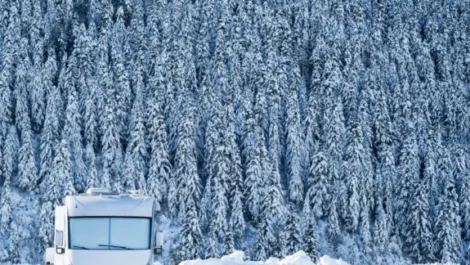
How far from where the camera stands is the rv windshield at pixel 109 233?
81.3 feet

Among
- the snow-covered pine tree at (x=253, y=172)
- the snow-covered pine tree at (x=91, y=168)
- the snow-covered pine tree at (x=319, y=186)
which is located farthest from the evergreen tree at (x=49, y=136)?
the snow-covered pine tree at (x=319, y=186)

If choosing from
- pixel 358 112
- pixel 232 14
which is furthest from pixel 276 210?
pixel 232 14

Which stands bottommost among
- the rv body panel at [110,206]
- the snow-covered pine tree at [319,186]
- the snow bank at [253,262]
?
the snow-covered pine tree at [319,186]

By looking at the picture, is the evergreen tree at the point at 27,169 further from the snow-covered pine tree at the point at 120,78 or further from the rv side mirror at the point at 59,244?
the rv side mirror at the point at 59,244

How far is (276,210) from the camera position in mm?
85000

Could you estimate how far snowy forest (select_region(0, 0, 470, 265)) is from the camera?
85.5m

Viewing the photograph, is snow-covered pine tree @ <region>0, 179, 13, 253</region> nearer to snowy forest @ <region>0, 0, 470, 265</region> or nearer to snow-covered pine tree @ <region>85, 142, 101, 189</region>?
snowy forest @ <region>0, 0, 470, 265</region>

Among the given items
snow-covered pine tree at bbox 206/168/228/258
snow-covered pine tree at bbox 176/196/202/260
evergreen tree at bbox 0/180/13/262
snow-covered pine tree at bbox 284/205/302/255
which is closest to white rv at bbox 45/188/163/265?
snow-covered pine tree at bbox 176/196/202/260

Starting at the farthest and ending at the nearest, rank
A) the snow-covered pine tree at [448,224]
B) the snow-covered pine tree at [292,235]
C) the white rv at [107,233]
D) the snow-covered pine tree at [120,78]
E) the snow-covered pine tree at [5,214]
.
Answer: the snow-covered pine tree at [120,78] < the snow-covered pine tree at [448,224] < the snow-covered pine tree at [5,214] < the snow-covered pine tree at [292,235] < the white rv at [107,233]

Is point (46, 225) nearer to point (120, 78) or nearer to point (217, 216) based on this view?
point (217, 216)

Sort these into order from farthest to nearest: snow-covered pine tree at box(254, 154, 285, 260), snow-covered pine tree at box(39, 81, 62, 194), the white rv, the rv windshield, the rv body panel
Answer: snow-covered pine tree at box(39, 81, 62, 194)
snow-covered pine tree at box(254, 154, 285, 260)
the rv body panel
the rv windshield
the white rv

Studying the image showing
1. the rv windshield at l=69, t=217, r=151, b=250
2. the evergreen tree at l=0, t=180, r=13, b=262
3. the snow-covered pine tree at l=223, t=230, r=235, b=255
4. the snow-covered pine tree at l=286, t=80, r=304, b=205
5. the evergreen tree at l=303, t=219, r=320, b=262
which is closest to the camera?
the rv windshield at l=69, t=217, r=151, b=250

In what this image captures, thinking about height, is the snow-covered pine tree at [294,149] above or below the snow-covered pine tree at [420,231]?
above

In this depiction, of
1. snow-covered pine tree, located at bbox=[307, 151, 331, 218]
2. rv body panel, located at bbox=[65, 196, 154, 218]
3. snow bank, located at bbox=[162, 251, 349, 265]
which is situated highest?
rv body panel, located at bbox=[65, 196, 154, 218]
